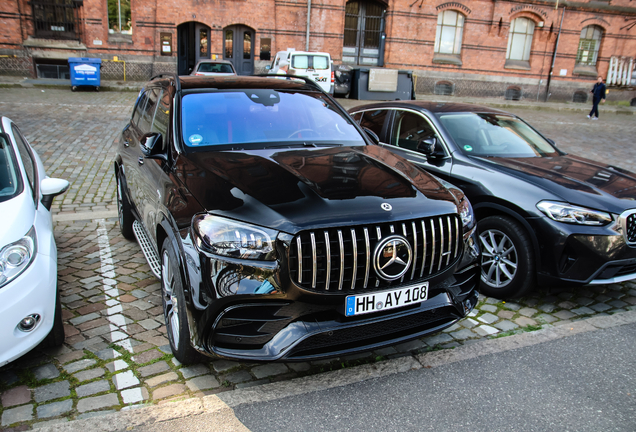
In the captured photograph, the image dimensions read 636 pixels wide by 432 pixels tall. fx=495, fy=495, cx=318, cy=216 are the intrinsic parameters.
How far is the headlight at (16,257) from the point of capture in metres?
2.72

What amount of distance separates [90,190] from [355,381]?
228 inches

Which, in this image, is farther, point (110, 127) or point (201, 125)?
point (110, 127)

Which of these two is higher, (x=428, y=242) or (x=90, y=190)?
(x=428, y=242)

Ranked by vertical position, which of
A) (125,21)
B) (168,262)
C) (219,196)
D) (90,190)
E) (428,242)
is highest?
(125,21)

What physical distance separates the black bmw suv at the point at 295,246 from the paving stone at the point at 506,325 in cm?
78

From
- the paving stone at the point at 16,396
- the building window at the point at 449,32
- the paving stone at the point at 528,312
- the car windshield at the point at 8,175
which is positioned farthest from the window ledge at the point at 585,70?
the paving stone at the point at 16,396

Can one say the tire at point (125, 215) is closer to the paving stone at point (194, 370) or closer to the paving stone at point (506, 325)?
the paving stone at point (194, 370)

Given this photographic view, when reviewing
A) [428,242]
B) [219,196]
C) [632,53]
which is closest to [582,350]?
[428,242]

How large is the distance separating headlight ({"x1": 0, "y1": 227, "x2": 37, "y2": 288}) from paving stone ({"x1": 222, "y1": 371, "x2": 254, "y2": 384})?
1332 mm

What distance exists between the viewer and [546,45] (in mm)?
27141

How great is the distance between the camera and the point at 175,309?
3088 millimetres

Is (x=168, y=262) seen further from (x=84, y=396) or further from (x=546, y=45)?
(x=546, y=45)

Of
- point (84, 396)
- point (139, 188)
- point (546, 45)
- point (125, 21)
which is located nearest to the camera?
point (84, 396)

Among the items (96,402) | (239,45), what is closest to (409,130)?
(96,402)
